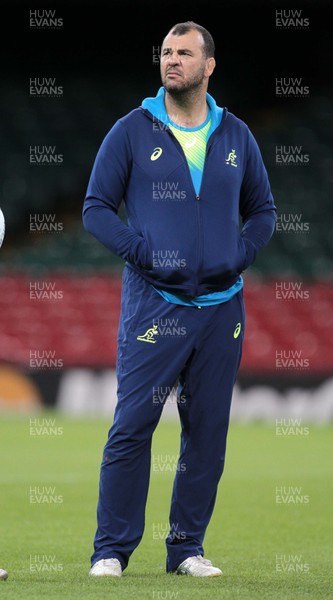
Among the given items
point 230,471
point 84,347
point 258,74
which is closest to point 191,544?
point 230,471

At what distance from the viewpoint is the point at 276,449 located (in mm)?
11328

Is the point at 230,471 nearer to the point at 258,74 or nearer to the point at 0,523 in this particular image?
the point at 0,523

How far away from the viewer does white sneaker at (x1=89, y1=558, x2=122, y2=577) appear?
4605 millimetres

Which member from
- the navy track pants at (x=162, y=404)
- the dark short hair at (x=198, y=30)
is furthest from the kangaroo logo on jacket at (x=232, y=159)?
the navy track pants at (x=162, y=404)

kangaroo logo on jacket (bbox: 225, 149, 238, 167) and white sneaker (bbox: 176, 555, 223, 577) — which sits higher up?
kangaroo logo on jacket (bbox: 225, 149, 238, 167)

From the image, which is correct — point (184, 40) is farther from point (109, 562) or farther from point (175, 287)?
point (109, 562)

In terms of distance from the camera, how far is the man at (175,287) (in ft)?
15.4

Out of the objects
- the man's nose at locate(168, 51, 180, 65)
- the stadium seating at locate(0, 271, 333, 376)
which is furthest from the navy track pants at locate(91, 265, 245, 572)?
the stadium seating at locate(0, 271, 333, 376)

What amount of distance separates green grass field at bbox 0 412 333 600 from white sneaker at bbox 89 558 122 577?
0.04 m

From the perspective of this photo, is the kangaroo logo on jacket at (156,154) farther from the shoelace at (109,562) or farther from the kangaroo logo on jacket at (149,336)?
the shoelace at (109,562)

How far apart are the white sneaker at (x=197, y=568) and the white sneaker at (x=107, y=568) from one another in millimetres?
302

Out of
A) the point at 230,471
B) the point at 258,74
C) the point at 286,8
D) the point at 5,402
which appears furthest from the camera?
the point at 258,74

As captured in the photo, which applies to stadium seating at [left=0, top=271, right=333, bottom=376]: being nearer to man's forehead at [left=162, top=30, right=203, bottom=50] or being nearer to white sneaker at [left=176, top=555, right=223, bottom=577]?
white sneaker at [left=176, top=555, right=223, bottom=577]

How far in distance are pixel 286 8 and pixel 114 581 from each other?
1659 centimetres
